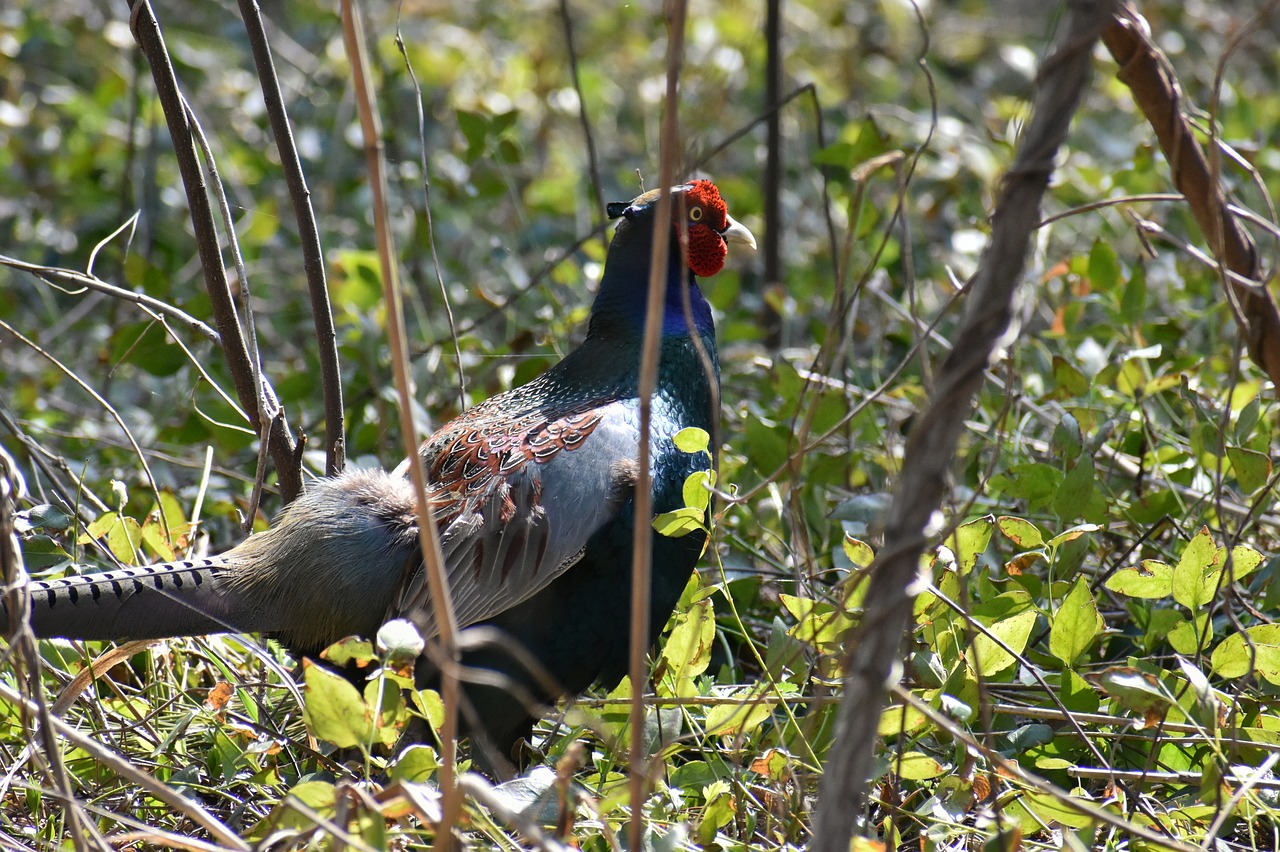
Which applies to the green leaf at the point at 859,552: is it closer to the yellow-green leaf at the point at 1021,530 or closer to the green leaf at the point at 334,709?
the yellow-green leaf at the point at 1021,530

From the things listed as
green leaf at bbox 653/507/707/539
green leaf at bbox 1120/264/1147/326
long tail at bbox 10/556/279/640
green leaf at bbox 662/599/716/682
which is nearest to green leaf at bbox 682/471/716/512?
green leaf at bbox 653/507/707/539

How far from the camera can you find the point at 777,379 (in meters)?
3.51

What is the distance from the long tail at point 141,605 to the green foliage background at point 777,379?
0.20 metres

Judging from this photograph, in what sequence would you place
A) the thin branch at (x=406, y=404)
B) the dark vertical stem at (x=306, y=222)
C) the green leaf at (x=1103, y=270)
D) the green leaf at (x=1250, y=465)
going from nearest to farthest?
the thin branch at (x=406, y=404), the green leaf at (x=1250, y=465), the dark vertical stem at (x=306, y=222), the green leaf at (x=1103, y=270)

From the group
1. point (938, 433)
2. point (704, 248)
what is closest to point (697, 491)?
point (938, 433)

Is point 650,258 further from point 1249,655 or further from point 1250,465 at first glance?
point 1249,655

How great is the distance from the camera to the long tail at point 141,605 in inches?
94.7

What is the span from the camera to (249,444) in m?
3.45

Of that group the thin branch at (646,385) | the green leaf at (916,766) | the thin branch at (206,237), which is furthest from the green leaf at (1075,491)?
the thin branch at (206,237)

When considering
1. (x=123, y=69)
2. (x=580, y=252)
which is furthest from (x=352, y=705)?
(x=123, y=69)

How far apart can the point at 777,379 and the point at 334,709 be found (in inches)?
79.5

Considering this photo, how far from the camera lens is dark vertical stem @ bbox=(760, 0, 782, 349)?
451 centimetres

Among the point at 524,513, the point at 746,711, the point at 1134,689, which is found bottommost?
the point at 746,711

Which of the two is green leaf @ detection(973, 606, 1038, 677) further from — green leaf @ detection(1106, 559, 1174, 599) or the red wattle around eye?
the red wattle around eye
